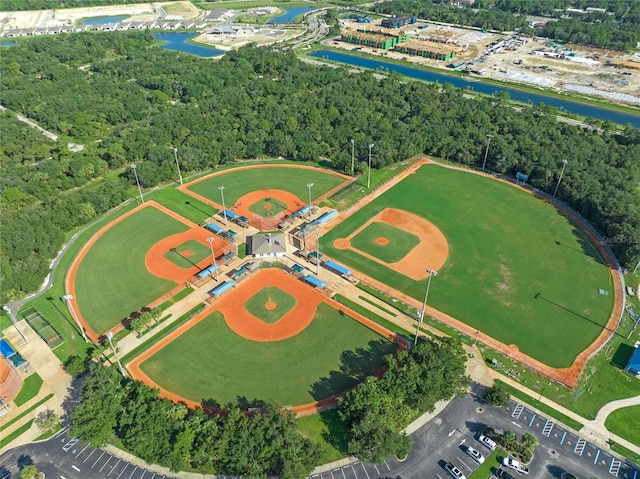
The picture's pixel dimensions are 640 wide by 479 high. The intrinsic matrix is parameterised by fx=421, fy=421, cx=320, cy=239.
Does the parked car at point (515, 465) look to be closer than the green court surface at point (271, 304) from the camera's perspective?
Yes

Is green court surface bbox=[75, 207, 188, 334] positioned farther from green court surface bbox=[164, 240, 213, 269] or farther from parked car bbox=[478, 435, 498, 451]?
parked car bbox=[478, 435, 498, 451]

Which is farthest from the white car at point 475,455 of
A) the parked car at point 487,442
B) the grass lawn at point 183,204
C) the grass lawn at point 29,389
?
the grass lawn at point 183,204

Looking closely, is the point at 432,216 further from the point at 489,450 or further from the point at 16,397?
the point at 16,397

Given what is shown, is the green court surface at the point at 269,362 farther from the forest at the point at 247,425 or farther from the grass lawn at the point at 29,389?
the grass lawn at the point at 29,389

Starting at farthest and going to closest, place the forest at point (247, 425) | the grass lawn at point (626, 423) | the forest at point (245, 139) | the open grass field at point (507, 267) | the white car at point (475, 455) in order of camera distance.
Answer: the forest at point (245, 139) → the open grass field at point (507, 267) → the grass lawn at point (626, 423) → the white car at point (475, 455) → the forest at point (247, 425)

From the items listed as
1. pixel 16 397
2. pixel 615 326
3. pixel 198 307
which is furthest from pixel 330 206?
pixel 16 397

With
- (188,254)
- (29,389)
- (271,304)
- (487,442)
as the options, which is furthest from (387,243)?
(29,389)

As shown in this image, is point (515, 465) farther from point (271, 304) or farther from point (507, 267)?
point (271, 304)
